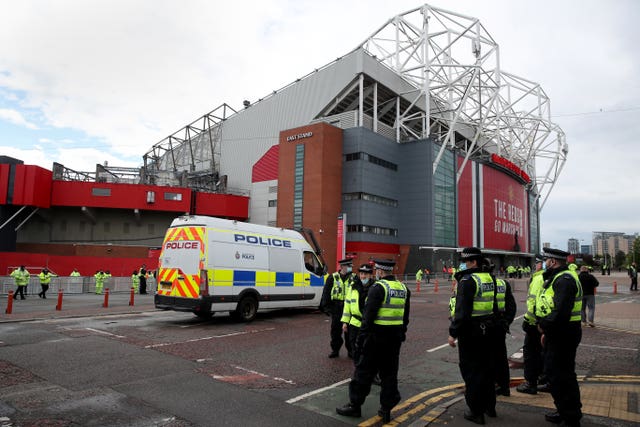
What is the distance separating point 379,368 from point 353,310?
4.07ft

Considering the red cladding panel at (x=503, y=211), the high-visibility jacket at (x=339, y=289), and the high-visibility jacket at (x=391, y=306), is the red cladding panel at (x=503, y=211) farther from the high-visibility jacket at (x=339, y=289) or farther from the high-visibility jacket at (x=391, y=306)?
the high-visibility jacket at (x=391, y=306)

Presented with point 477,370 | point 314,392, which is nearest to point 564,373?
point 477,370

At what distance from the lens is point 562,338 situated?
4801mm

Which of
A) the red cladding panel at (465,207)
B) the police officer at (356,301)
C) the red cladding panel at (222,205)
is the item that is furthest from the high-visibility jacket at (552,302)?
the red cladding panel at (465,207)

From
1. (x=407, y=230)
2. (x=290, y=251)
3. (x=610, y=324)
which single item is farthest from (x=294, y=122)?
(x=610, y=324)

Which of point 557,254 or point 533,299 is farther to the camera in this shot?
point 533,299

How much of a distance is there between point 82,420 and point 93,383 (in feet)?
4.73

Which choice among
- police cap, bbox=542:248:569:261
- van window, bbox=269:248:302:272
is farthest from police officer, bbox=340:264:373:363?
van window, bbox=269:248:302:272

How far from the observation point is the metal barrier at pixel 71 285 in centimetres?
2134

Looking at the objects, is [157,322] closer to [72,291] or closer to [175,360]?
[175,360]

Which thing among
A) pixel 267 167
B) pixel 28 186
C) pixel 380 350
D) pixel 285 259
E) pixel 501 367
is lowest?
pixel 501 367

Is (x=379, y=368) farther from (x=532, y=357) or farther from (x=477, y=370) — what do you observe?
(x=532, y=357)

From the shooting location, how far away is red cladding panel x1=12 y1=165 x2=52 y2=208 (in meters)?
37.1

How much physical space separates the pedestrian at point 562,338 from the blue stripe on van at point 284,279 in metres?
8.75
